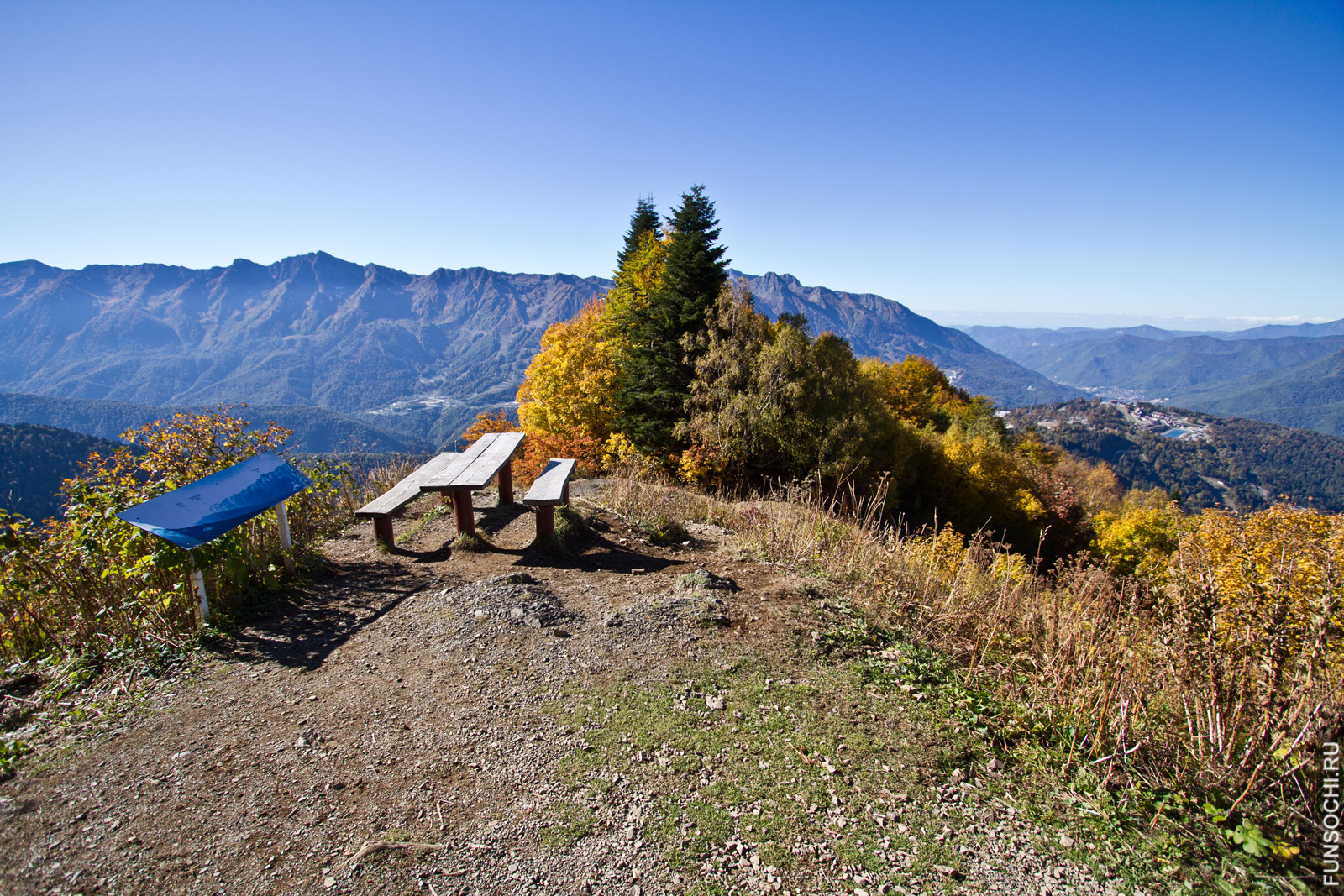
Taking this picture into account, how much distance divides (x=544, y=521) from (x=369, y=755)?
3560mm

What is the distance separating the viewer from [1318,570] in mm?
3273

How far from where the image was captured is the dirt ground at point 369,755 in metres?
2.44

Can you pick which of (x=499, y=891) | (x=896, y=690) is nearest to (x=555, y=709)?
(x=499, y=891)

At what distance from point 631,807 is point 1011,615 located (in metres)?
3.21

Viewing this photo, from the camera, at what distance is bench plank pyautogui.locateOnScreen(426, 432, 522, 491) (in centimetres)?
632

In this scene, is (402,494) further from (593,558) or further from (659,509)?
(659,509)

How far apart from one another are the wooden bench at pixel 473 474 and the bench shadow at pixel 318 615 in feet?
3.10

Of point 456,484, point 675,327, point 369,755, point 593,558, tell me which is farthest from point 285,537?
point 675,327

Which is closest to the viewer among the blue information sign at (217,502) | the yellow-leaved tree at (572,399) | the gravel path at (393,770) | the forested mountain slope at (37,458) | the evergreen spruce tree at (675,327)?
the gravel path at (393,770)

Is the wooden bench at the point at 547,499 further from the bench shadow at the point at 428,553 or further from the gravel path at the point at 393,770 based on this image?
the gravel path at the point at 393,770

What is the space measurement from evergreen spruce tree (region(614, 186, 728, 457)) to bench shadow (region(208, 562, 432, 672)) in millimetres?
14744

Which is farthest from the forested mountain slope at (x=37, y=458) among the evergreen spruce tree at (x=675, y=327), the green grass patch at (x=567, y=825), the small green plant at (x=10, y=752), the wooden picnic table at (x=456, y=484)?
the green grass patch at (x=567, y=825)

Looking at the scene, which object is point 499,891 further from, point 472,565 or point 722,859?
point 472,565

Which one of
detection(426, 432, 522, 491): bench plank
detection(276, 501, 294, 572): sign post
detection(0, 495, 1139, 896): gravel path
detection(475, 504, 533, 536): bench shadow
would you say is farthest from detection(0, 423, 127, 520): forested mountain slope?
detection(0, 495, 1139, 896): gravel path
